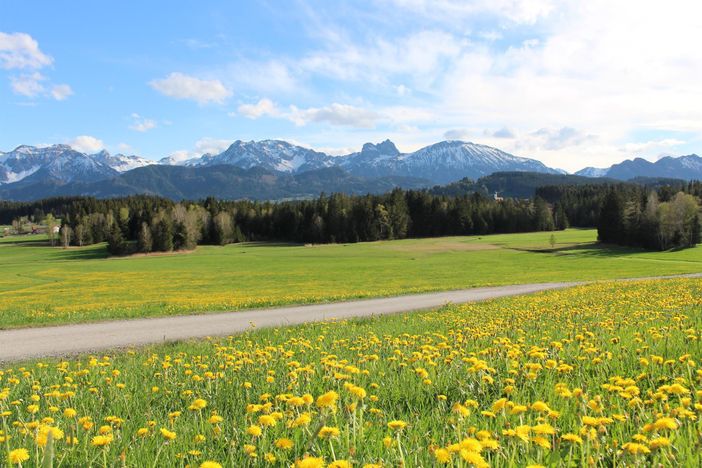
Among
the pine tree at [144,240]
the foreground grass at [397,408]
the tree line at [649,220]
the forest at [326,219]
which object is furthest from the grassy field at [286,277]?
the foreground grass at [397,408]

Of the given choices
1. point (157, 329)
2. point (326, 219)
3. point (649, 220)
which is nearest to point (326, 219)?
point (326, 219)

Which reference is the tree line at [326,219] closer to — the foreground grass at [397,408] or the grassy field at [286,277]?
the grassy field at [286,277]

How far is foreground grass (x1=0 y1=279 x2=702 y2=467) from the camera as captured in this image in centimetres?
299

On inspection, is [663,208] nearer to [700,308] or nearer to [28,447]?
[700,308]

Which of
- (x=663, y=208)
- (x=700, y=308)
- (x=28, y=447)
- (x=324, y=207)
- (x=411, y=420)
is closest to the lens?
(x=28, y=447)

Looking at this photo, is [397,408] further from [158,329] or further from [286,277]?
[286,277]

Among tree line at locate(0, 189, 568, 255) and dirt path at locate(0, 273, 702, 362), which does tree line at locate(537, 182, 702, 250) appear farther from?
dirt path at locate(0, 273, 702, 362)

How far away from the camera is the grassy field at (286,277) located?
27219mm

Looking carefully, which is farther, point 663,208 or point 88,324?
point 663,208

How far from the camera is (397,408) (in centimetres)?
509

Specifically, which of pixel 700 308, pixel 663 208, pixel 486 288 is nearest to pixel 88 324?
pixel 700 308

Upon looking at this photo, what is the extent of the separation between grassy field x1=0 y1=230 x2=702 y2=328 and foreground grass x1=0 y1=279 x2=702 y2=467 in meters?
18.1

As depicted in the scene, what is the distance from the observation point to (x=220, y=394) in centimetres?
588

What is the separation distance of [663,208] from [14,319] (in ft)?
317
